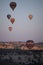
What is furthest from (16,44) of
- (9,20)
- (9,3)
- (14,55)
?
(9,3)

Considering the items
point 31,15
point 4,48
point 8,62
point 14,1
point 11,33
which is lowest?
point 8,62

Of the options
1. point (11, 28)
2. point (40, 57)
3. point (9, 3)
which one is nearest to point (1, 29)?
point (11, 28)

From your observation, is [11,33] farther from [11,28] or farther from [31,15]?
[31,15]

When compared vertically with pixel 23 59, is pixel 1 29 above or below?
above

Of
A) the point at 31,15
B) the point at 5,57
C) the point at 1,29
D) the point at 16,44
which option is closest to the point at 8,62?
the point at 5,57

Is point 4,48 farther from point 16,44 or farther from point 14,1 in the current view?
point 14,1

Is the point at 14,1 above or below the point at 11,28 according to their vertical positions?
above

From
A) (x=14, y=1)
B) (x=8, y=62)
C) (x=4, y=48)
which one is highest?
(x=14, y=1)

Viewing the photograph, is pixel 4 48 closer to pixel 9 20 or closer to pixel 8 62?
pixel 8 62
